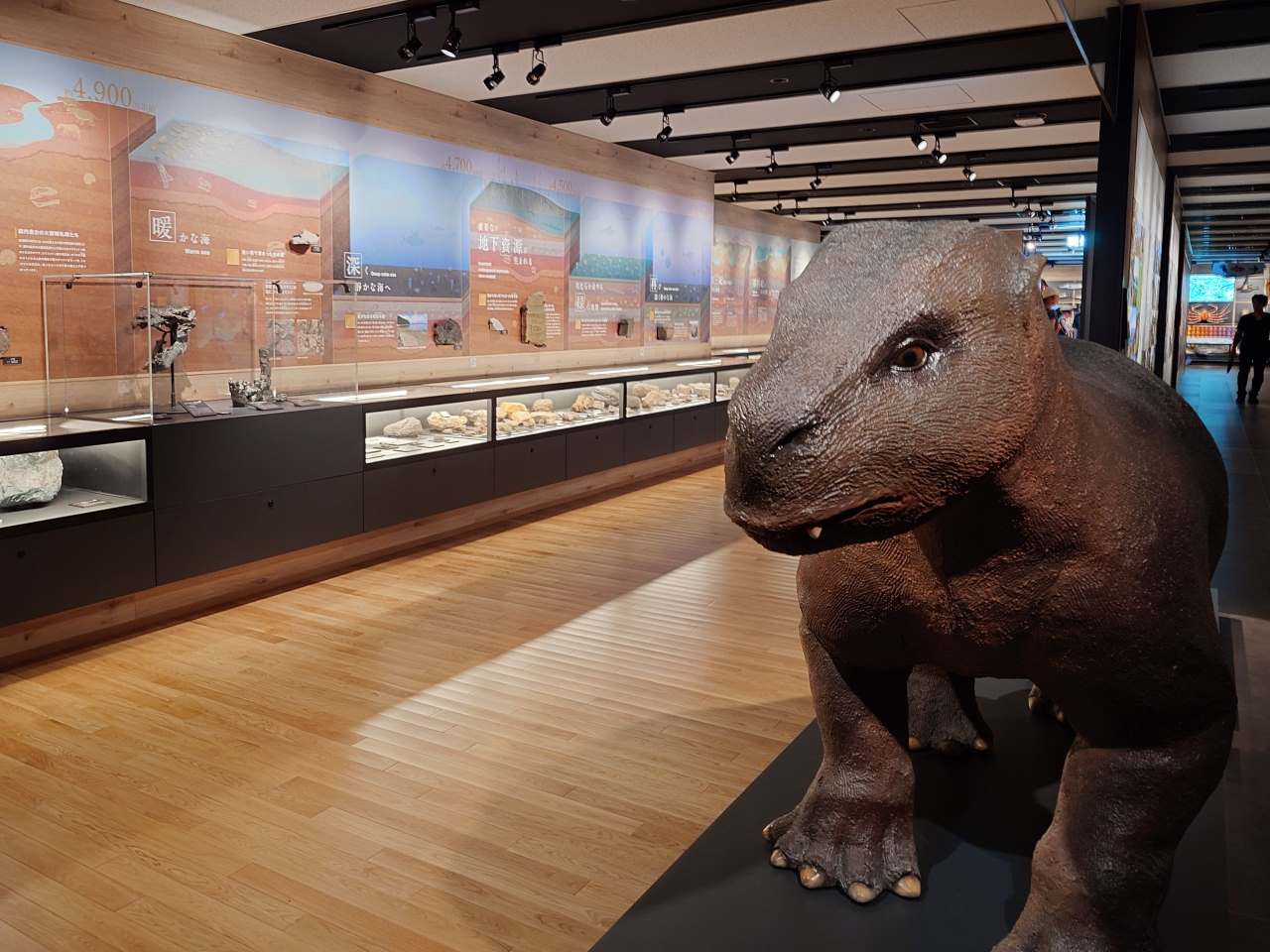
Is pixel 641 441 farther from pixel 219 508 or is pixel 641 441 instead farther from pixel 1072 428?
pixel 1072 428

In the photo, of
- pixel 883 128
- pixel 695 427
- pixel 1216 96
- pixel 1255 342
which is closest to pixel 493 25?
pixel 883 128

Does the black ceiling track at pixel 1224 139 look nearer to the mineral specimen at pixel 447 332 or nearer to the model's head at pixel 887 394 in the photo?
the mineral specimen at pixel 447 332

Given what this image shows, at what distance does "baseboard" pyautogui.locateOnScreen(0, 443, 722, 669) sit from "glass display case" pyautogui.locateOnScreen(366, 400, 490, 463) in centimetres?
48

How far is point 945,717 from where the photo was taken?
211 cm

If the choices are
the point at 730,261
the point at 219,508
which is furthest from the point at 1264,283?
the point at 219,508

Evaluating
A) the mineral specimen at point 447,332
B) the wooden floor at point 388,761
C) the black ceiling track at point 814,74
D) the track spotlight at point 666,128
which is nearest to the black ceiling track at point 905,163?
the track spotlight at point 666,128

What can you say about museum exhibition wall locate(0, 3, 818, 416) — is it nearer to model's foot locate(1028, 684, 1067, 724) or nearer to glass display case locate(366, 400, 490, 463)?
glass display case locate(366, 400, 490, 463)

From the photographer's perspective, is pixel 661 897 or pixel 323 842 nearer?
pixel 661 897

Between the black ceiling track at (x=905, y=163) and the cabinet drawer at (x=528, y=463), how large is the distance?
5002 mm

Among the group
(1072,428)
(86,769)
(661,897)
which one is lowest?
(86,769)

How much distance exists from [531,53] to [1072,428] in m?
5.91

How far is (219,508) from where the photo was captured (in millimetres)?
5051

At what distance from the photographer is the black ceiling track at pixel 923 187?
1183cm

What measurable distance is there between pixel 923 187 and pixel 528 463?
7552 millimetres
